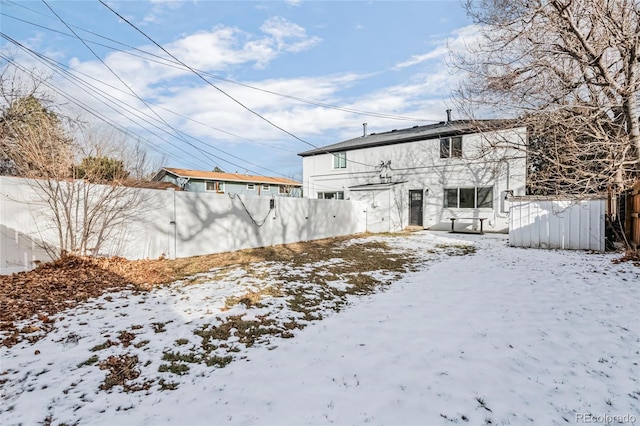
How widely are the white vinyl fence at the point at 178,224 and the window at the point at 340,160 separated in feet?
23.0

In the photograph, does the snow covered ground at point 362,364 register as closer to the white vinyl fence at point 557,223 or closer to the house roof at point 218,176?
the white vinyl fence at point 557,223

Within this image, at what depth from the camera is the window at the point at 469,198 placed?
14258 millimetres

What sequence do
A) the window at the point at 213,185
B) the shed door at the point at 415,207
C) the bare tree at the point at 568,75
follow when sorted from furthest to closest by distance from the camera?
the window at the point at 213,185, the shed door at the point at 415,207, the bare tree at the point at 568,75

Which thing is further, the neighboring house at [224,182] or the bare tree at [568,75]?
the neighboring house at [224,182]

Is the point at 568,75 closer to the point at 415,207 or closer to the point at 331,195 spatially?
the point at 415,207

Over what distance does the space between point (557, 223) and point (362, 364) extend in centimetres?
945

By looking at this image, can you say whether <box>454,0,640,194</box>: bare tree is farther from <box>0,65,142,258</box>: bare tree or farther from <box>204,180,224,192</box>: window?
<box>204,180,224,192</box>: window

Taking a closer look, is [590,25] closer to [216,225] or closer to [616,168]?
[616,168]

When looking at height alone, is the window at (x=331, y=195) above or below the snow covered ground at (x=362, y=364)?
above

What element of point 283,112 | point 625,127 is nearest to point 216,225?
point 283,112

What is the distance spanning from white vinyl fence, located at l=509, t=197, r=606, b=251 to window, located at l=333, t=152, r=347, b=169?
1145cm

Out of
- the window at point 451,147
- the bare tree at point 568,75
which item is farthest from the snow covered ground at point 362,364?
→ the window at point 451,147

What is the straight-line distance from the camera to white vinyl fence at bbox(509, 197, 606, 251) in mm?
8367

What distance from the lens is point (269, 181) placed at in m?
32.5
